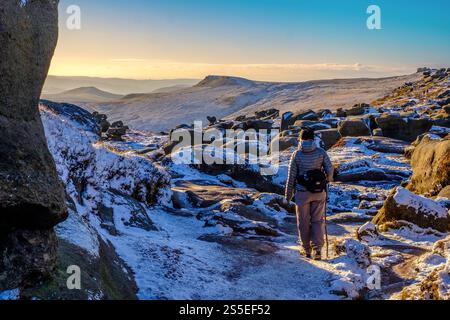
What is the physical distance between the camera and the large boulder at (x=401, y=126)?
3366 cm

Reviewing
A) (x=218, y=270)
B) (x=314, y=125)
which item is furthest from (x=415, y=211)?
(x=314, y=125)

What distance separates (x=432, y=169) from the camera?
15.8 metres

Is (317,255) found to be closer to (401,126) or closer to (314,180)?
(314,180)

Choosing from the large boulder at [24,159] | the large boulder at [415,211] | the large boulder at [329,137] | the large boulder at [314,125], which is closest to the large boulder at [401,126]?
the large boulder at [329,137]

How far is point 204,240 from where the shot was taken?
1094 centimetres

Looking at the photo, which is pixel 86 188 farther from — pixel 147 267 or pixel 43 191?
pixel 43 191

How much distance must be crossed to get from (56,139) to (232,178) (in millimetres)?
12241

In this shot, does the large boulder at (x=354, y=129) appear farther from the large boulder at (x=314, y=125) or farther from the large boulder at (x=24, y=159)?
the large boulder at (x=24, y=159)

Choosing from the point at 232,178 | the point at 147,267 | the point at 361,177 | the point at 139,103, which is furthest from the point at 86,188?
the point at 139,103

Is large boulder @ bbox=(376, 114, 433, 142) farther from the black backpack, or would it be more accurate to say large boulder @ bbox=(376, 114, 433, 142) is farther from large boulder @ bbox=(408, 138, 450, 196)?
the black backpack

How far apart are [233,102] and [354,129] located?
83704mm

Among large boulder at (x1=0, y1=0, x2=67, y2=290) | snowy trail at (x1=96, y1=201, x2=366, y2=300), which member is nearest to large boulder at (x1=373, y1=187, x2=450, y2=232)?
snowy trail at (x1=96, y1=201, x2=366, y2=300)

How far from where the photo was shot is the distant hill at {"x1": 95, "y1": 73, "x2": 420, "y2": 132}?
93.9m

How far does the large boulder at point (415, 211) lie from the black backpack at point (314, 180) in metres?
3.78
